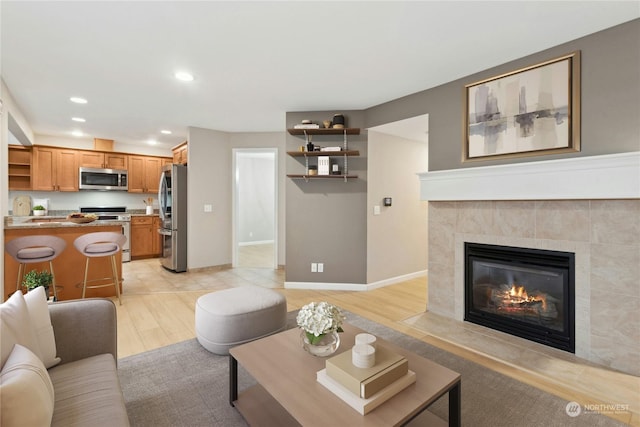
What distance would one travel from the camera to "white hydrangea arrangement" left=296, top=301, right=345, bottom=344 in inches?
59.9

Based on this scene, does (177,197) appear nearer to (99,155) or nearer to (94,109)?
(94,109)

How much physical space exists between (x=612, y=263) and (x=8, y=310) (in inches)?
141

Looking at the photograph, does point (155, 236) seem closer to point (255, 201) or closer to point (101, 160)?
point (101, 160)

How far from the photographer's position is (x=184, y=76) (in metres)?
3.08

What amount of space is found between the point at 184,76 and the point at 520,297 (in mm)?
3892

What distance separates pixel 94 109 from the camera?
13.8 feet

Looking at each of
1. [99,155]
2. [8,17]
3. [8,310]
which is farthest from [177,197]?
[8,310]

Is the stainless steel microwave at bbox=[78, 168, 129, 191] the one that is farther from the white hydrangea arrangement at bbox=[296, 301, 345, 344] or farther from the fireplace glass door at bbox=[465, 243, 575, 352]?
the fireplace glass door at bbox=[465, 243, 575, 352]

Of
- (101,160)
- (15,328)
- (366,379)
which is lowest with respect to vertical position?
(366,379)

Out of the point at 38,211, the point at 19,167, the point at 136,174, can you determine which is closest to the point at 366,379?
the point at 38,211

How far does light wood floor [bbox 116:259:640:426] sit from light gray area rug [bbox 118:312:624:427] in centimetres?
17

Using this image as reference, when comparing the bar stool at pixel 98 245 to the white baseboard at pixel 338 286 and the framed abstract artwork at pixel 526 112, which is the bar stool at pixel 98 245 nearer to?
the white baseboard at pixel 338 286

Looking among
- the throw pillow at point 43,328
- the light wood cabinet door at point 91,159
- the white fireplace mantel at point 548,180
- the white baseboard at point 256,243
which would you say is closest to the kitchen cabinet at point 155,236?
the light wood cabinet door at point 91,159

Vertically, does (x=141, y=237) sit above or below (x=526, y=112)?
below
